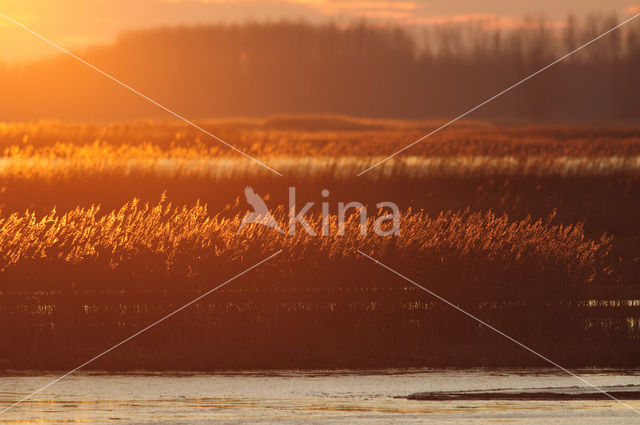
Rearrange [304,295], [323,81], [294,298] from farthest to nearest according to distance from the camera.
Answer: [323,81], [304,295], [294,298]

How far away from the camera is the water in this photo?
11.1 meters

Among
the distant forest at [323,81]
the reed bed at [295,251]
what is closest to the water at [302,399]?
the reed bed at [295,251]

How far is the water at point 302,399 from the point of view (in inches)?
438

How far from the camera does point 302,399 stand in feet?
40.0

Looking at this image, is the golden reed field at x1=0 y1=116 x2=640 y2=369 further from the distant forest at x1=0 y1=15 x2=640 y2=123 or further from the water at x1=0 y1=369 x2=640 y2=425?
the distant forest at x1=0 y1=15 x2=640 y2=123

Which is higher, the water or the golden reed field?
the golden reed field

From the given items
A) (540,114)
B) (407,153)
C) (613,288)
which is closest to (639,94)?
(540,114)

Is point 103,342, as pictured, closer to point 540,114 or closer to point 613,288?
point 613,288

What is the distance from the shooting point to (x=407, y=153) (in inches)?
1489

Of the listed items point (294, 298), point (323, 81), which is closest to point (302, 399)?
point (294, 298)

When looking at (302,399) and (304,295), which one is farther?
(304,295)

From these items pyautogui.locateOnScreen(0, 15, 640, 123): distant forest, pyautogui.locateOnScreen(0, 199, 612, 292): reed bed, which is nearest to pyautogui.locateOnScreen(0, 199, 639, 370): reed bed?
pyautogui.locateOnScreen(0, 199, 612, 292): reed bed

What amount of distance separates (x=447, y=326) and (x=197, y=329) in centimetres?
337

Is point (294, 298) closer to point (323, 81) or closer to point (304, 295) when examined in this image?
point (304, 295)
